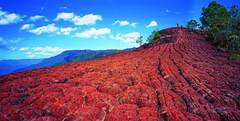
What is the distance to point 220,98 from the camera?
22219 millimetres

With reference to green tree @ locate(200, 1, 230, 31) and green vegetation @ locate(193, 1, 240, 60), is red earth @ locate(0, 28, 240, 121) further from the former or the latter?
green tree @ locate(200, 1, 230, 31)

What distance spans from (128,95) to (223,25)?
55395 mm

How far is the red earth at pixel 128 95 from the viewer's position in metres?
18.5

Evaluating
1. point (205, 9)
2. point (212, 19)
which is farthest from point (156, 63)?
point (205, 9)

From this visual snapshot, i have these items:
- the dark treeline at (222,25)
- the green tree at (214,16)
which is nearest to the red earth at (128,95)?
the dark treeline at (222,25)

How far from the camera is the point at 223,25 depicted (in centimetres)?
6625

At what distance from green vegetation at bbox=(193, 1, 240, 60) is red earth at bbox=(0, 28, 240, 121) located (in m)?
28.9

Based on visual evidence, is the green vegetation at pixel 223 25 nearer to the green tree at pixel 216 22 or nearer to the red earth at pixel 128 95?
the green tree at pixel 216 22

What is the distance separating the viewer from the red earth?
18469 mm

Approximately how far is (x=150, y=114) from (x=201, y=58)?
1034 inches

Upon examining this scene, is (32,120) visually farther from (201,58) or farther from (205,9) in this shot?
(205,9)

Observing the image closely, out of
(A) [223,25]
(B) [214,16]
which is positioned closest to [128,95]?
(A) [223,25]

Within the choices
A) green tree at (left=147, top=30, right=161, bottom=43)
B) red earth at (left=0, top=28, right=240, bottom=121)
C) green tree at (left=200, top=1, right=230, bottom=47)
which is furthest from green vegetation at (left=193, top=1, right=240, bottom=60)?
red earth at (left=0, top=28, right=240, bottom=121)

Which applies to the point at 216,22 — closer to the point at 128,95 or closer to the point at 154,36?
the point at 154,36
